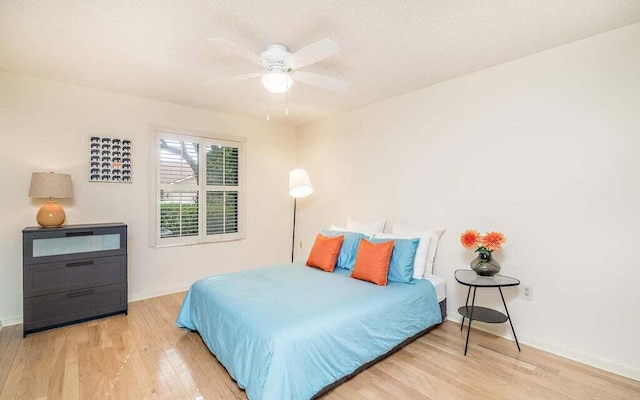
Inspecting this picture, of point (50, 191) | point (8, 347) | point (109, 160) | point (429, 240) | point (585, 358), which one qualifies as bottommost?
point (8, 347)

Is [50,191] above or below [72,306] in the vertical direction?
above

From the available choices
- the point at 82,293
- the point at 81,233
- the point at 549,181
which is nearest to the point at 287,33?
the point at 549,181

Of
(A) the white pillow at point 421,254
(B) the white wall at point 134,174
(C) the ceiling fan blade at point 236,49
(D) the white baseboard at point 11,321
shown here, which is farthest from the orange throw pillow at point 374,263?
(D) the white baseboard at point 11,321

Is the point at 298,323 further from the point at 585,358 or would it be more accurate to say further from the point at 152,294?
the point at 152,294

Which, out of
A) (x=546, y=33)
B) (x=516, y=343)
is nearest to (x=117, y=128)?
(x=546, y=33)

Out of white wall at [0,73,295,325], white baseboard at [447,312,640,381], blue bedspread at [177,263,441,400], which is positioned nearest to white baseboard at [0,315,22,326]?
white wall at [0,73,295,325]

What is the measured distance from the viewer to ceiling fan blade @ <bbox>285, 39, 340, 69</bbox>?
1.86 metres

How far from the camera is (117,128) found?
3615 millimetres

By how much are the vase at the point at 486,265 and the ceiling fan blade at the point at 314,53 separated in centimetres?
208

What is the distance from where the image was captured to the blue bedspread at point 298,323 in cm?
180

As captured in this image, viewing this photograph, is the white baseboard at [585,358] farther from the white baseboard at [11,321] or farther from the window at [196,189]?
the white baseboard at [11,321]

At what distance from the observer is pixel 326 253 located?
329 centimetres

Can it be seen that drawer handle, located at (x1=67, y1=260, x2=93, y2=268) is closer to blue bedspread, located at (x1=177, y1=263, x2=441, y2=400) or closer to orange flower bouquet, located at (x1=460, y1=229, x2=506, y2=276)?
blue bedspread, located at (x1=177, y1=263, x2=441, y2=400)

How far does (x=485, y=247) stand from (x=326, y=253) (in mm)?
1528
